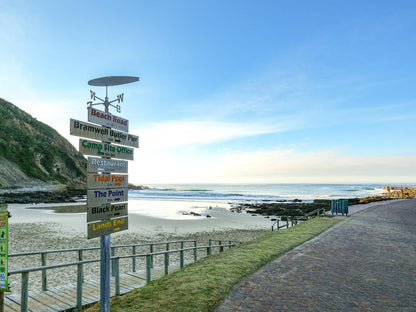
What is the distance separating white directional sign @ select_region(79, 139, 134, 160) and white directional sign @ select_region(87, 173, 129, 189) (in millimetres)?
341

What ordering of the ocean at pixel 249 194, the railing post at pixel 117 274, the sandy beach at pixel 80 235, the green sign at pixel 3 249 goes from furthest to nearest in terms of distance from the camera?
1. the ocean at pixel 249 194
2. the sandy beach at pixel 80 235
3. the railing post at pixel 117 274
4. the green sign at pixel 3 249

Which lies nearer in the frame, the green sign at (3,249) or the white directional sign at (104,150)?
the green sign at (3,249)

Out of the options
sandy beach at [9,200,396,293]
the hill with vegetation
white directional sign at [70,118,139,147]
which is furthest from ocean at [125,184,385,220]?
white directional sign at [70,118,139,147]

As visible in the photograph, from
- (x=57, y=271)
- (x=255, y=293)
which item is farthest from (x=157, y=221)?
(x=255, y=293)

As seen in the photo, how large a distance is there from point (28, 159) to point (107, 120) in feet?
329

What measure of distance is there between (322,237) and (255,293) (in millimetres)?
8924

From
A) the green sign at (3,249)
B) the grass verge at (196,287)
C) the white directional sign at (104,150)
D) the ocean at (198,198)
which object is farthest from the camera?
the ocean at (198,198)

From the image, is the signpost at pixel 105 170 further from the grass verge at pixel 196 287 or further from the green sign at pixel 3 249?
the grass verge at pixel 196 287

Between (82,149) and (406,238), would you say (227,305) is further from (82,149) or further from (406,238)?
(406,238)

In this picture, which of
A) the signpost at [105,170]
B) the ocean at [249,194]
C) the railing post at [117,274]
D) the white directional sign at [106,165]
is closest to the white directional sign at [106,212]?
the signpost at [105,170]

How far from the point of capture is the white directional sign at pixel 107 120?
4.77 m

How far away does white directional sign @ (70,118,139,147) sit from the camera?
4.50m

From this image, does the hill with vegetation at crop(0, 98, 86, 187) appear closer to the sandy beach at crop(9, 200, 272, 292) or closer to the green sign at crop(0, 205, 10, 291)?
the sandy beach at crop(9, 200, 272, 292)

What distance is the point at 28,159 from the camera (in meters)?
90.3
